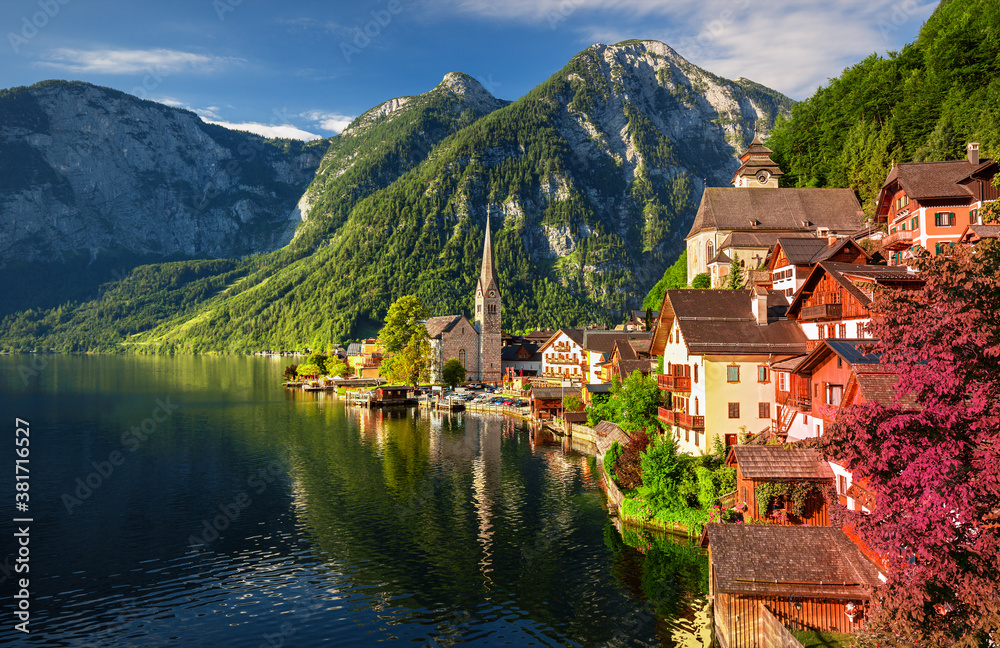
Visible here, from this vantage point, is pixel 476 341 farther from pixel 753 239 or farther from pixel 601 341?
pixel 753 239

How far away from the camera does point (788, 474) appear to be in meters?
31.7

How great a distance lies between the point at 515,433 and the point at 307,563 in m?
50.6

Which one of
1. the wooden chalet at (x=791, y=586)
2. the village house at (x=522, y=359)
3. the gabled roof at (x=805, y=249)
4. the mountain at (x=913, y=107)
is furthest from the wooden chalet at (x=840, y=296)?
the village house at (x=522, y=359)

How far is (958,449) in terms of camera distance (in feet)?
50.9

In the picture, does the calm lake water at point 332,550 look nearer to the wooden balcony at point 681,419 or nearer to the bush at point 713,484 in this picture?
the bush at point 713,484

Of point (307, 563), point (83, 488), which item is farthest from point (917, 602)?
point (83, 488)

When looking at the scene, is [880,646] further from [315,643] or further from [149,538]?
[149,538]

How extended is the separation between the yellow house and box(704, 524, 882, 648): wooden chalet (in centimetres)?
1875

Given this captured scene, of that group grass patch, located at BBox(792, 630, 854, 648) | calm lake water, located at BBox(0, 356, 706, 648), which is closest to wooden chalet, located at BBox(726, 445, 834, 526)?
calm lake water, located at BBox(0, 356, 706, 648)

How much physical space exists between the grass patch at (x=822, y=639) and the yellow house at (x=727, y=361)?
20585 mm

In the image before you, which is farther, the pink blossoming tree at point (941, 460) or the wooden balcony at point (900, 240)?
the wooden balcony at point (900, 240)

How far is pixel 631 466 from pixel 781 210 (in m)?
54.3

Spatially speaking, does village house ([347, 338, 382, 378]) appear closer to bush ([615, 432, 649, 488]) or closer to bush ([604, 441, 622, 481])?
bush ([604, 441, 622, 481])

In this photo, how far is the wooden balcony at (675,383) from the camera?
4728 cm
